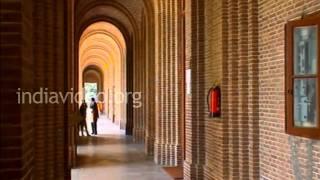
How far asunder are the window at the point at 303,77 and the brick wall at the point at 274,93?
8.2 inches

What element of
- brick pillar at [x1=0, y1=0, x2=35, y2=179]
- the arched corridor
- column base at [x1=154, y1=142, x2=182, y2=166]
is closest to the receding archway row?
column base at [x1=154, y1=142, x2=182, y2=166]

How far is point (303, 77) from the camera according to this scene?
5.91 meters

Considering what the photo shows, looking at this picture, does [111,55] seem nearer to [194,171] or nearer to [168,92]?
[168,92]

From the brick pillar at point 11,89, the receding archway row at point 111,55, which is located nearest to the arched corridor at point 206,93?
the brick pillar at point 11,89

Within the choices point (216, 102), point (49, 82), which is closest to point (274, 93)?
point (216, 102)

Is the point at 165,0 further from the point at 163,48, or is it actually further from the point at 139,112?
the point at 139,112

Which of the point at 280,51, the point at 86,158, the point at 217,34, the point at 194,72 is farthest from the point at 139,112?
the point at 280,51

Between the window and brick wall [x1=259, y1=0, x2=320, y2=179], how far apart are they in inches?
8.2

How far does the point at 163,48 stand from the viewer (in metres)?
15.1

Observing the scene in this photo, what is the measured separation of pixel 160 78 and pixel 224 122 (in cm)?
702

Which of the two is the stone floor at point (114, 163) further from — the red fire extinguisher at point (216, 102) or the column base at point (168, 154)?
the red fire extinguisher at point (216, 102)

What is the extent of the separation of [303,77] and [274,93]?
120 centimetres

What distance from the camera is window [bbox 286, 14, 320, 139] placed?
5645 mm

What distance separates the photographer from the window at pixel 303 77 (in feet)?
18.5
